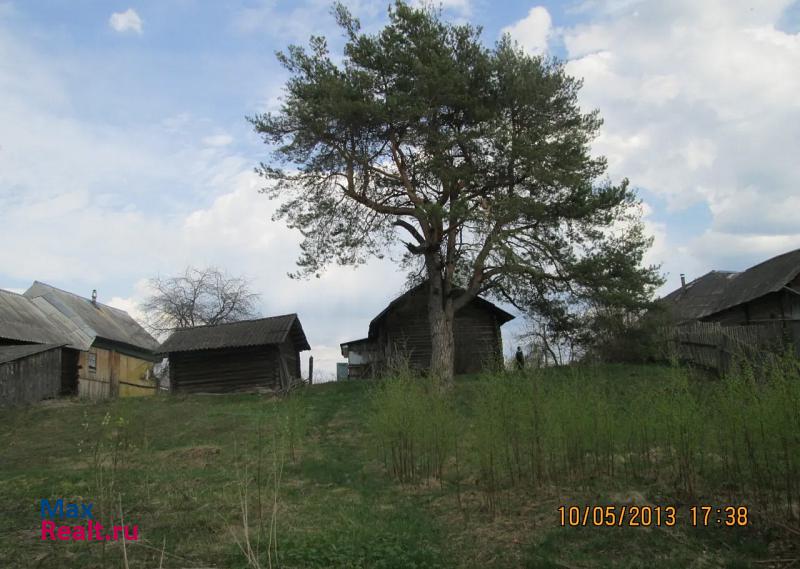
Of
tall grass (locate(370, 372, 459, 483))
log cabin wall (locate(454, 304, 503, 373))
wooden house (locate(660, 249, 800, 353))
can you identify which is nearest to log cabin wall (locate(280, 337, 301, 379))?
log cabin wall (locate(454, 304, 503, 373))

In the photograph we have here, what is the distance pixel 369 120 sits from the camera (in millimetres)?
17812

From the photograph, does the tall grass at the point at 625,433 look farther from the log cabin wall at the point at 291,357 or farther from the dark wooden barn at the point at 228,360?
the log cabin wall at the point at 291,357

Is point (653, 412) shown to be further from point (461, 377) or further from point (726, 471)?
point (461, 377)

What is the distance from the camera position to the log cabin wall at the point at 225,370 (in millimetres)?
25000

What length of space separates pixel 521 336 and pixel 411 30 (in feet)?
50.6

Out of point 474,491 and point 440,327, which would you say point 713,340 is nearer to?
point 440,327

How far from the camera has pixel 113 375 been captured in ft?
110

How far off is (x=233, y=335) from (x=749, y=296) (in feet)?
77.4

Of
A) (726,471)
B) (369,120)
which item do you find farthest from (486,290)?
(726,471)

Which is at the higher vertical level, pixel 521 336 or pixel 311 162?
pixel 311 162

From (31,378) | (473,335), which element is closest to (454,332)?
(473,335)

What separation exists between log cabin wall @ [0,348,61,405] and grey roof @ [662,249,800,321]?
76.6 ft

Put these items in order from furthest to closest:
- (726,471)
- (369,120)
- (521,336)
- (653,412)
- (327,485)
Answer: (521,336) < (369,120) < (327,485) < (653,412) < (726,471)
